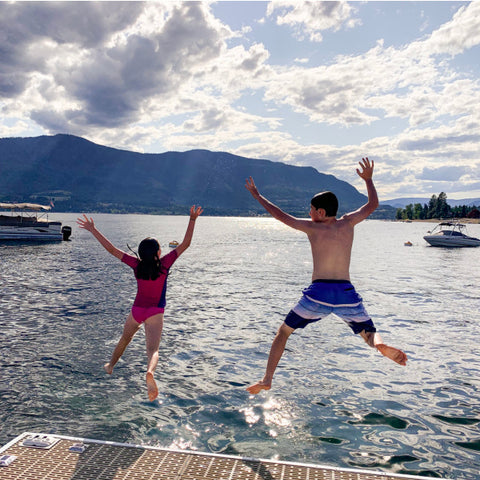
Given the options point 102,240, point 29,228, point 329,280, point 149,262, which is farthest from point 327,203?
point 29,228

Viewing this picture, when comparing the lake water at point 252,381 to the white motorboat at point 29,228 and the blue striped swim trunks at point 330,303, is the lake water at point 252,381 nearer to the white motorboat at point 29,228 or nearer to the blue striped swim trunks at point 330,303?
the blue striped swim trunks at point 330,303

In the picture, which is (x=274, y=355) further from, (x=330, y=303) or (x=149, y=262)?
(x=149, y=262)

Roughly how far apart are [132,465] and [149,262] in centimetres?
267

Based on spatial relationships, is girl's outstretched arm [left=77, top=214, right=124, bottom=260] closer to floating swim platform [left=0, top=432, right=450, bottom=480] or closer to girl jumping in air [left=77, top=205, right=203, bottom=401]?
girl jumping in air [left=77, top=205, right=203, bottom=401]

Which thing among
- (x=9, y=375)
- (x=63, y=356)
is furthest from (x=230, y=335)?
(x=9, y=375)

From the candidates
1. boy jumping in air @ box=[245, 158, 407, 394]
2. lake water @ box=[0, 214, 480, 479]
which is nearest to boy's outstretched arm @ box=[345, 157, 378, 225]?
boy jumping in air @ box=[245, 158, 407, 394]

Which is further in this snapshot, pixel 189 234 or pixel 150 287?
pixel 189 234

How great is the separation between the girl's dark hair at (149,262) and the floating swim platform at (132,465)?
2.35 m

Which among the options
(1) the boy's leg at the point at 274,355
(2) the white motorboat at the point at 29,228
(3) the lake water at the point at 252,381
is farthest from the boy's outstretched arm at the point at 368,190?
(2) the white motorboat at the point at 29,228

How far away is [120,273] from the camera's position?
30547mm

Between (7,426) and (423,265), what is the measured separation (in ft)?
139

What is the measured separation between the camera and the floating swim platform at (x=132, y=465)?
4.69 metres

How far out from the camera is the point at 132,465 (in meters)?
4.90

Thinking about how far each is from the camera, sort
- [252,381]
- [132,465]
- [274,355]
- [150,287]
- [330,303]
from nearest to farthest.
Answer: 1. [132,465]
2. [330,303]
3. [274,355]
4. [150,287]
5. [252,381]
